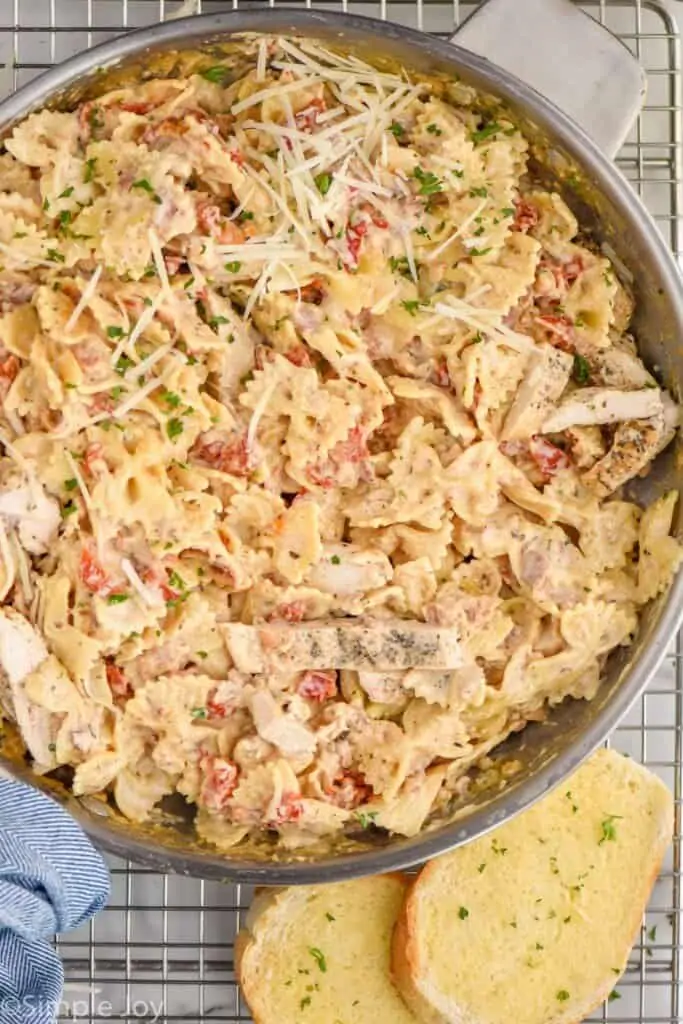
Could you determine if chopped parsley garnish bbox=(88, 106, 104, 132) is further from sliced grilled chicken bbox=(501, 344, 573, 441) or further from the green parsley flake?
sliced grilled chicken bbox=(501, 344, 573, 441)

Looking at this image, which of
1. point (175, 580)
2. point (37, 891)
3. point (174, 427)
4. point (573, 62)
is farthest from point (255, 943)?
point (573, 62)

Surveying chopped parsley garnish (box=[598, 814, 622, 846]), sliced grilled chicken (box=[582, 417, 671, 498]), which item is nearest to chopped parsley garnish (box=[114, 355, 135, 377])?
sliced grilled chicken (box=[582, 417, 671, 498])

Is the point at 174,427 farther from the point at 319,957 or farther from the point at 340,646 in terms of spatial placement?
the point at 319,957

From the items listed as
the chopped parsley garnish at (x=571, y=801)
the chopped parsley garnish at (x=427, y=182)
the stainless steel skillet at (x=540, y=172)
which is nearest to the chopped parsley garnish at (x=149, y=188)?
the stainless steel skillet at (x=540, y=172)

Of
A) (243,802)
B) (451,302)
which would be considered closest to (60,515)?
(243,802)

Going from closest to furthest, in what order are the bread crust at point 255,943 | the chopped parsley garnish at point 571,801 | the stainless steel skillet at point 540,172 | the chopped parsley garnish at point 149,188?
the chopped parsley garnish at point 149,188 < the stainless steel skillet at point 540,172 < the bread crust at point 255,943 < the chopped parsley garnish at point 571,801

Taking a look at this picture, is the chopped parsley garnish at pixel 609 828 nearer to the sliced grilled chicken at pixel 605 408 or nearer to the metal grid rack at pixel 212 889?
the metal grid rack at pixel 212 889
